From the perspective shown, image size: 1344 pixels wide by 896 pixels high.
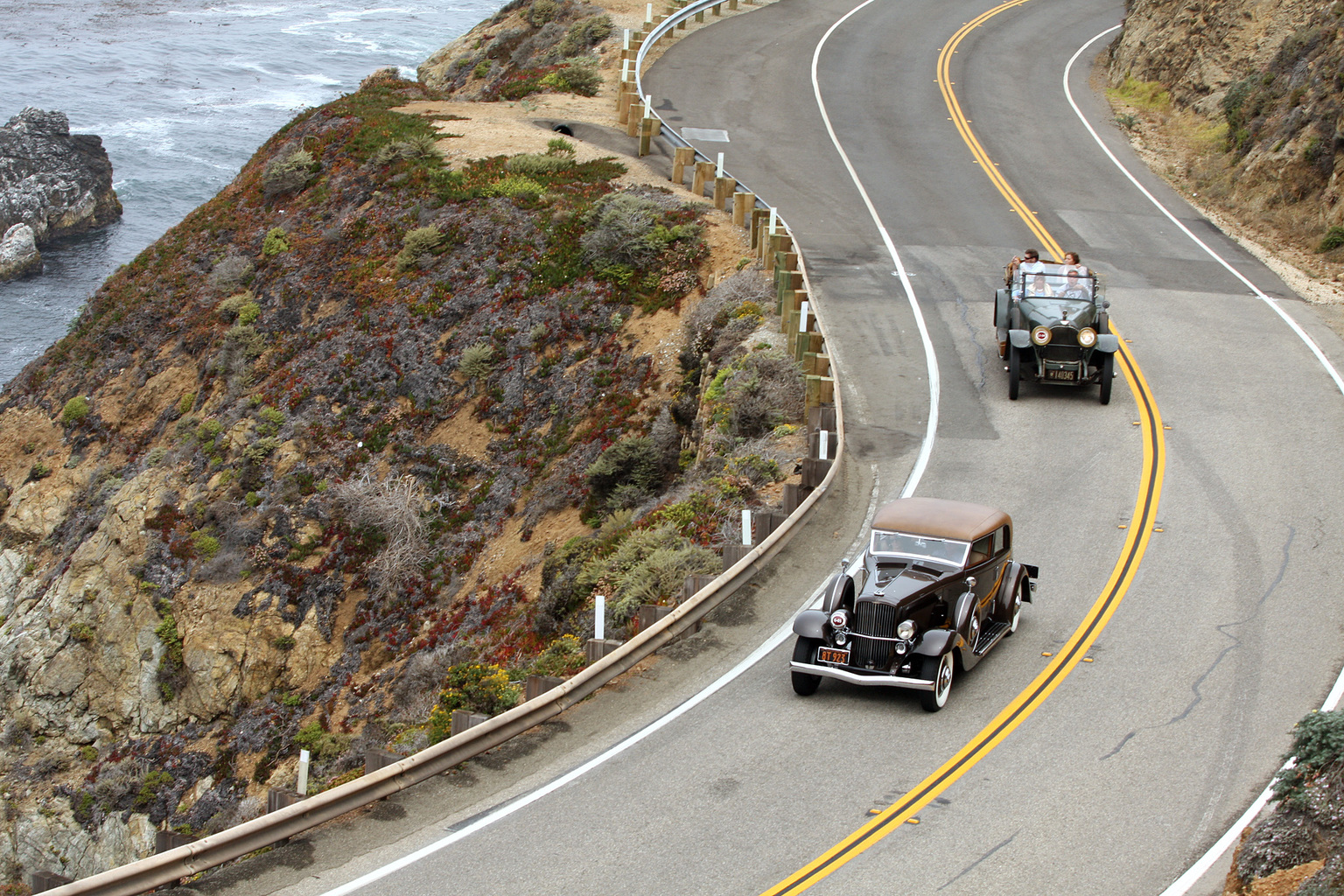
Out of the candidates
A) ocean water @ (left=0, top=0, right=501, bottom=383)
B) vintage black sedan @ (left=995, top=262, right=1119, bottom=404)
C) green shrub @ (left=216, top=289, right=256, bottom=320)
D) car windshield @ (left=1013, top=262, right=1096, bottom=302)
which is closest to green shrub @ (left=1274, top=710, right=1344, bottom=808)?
vintage black sedan @ (left=995, top=262, right=1119, bottom=404)

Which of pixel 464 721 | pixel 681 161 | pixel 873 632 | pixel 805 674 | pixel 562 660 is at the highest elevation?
pixel 681 161

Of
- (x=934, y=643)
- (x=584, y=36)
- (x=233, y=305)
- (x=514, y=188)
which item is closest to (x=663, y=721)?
(x=934, y=643)

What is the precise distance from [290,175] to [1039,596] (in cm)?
2678

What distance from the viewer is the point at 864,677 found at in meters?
11.7

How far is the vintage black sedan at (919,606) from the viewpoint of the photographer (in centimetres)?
1172

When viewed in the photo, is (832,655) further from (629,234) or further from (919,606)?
(629,234)

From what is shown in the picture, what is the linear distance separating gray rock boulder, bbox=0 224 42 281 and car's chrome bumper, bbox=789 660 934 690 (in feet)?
169

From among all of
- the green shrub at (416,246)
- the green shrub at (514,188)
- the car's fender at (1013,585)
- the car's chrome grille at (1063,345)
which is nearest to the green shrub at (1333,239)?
the car's chrome grille at (1063,345)

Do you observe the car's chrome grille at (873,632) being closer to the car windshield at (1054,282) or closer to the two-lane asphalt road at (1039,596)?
the two-lane asphalt road at (1039,596)

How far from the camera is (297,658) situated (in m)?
21.7

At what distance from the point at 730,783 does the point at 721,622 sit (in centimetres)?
325

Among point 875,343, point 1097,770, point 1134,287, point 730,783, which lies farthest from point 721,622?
point 1134,287

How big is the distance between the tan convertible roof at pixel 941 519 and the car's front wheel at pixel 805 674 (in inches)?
68.4

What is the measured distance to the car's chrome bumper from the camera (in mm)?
11508
